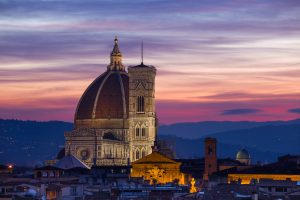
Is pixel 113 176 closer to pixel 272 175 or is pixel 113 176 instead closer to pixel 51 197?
pixel 272 175

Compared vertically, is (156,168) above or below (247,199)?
Answer: above

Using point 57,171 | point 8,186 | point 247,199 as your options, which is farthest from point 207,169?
point 247,199

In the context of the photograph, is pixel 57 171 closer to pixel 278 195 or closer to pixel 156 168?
pixel 156 168

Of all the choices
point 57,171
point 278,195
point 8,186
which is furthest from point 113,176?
point 278,195

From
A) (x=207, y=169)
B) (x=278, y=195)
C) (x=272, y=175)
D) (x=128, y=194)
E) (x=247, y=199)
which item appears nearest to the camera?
(x=247, y=199)

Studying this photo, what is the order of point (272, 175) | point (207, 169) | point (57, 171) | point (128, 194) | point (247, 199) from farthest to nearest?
point (207, 169), point (57, 171), point (272, 175), point (128, 194), point (247, 199)

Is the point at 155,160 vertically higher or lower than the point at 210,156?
higher

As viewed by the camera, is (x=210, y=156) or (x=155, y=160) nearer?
(x=210, y=156)

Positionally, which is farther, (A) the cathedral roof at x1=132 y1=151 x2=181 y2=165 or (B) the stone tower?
(A) the cathedral roof at x1=132 y1=151 x2=181 y2=165

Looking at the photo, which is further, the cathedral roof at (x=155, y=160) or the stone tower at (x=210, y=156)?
the cathedral roof at (x=155, y=160)

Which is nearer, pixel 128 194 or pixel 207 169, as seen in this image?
pixel 128 194

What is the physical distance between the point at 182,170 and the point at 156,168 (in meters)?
8.06

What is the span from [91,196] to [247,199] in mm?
13762

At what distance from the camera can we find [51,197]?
113 meters
